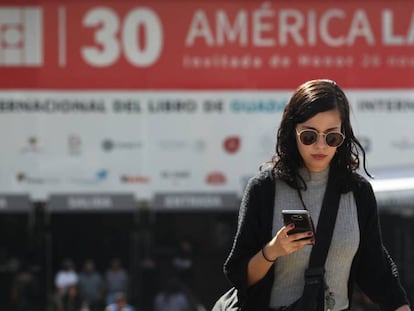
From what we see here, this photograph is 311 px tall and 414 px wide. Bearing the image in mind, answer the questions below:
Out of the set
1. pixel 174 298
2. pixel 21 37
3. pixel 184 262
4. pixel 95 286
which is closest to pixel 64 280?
pixel 95 286

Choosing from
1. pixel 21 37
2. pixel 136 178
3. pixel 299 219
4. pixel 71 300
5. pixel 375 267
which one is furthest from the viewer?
pixel 71 300

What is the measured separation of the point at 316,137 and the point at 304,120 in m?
→ 0.07

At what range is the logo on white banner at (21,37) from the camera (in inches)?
716

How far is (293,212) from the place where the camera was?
2.84 metres

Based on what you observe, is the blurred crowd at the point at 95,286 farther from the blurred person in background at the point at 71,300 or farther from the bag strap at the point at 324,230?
the bag strap at the point at 324,230

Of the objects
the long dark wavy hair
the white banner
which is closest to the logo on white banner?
the white banner

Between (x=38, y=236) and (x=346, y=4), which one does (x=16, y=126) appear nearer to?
(x=38, y=236)

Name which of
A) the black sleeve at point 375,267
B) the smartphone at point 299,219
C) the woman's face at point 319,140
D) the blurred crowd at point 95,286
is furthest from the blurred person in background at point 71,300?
the smartphone at point 299,219

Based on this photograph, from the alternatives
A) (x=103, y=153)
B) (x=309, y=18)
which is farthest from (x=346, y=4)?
(x=103, y=153)

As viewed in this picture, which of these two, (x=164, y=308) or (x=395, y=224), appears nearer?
(x=395, y=224)

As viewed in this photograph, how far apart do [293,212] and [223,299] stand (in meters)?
0.54

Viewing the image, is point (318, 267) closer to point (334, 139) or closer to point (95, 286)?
point (334, 139)

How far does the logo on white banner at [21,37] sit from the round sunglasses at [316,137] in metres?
15.6

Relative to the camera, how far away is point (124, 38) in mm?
18281
